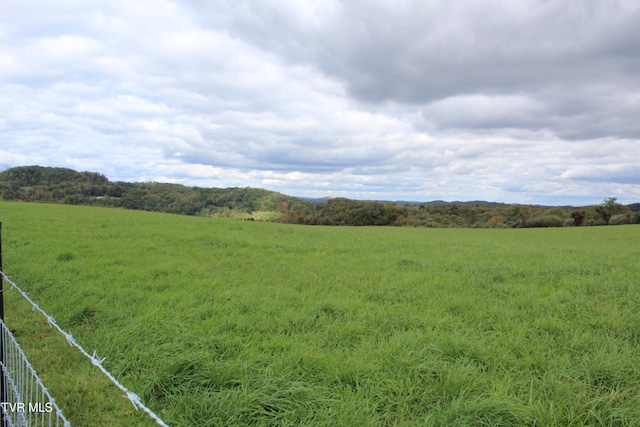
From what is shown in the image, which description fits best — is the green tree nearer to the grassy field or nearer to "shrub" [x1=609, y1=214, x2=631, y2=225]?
"shrub" [x1=609, y1=214, x2=631, y2=225]

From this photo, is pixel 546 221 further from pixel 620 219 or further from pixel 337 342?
pixel 337 342

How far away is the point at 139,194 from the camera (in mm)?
71562

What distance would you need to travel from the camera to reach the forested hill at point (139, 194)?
63.7 m

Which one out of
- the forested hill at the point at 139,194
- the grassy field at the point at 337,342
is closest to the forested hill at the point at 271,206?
the forested hill at the point at 139,194

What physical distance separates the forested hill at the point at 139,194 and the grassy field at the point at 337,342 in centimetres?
5514

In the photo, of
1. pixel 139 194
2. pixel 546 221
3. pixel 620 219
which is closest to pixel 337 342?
pixel 546 221

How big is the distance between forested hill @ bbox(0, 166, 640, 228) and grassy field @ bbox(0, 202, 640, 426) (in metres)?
48.3

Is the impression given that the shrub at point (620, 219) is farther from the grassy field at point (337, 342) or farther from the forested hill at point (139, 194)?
the forested hill at point (139, 194)

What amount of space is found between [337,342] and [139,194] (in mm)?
76087

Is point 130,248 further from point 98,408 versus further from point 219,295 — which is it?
point 98,408

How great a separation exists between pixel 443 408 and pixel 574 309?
3913mm

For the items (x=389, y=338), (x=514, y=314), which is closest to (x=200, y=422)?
(x=389, y=338)

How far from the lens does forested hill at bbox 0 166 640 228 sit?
53562 mm

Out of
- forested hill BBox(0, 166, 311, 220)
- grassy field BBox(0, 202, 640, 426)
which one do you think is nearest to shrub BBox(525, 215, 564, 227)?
forested hill BBox(0, 166, 311, 220)
